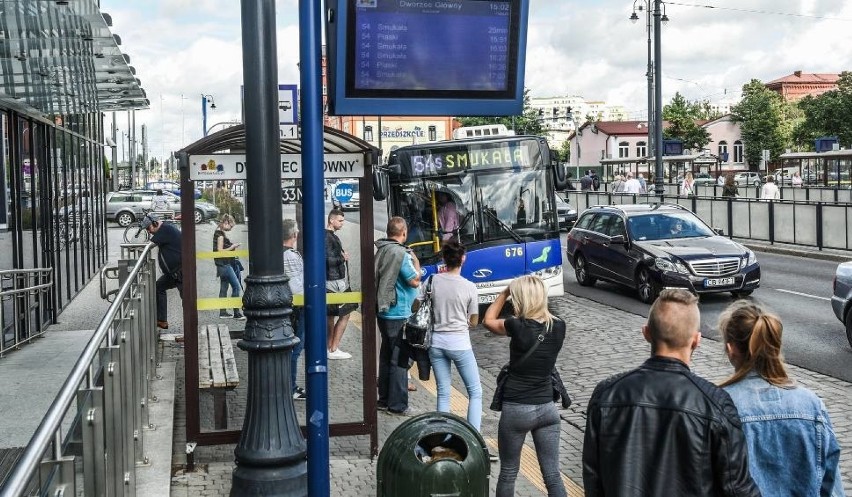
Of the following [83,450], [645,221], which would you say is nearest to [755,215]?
[645,221]

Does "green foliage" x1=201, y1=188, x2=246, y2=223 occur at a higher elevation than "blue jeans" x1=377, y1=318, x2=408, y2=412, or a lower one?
higher

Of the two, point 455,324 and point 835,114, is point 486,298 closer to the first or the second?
point 455,324

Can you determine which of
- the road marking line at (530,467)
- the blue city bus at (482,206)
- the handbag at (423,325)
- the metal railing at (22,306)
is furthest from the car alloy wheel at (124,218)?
the handbag at (423,325)

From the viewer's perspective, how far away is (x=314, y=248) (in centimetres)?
511

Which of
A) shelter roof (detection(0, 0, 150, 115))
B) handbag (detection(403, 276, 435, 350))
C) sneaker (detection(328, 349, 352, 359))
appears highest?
shelter roof (detection(0, 0, 150, 115))

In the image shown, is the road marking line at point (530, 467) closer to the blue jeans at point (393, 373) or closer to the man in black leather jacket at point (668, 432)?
the blue jeans at point (393, 373)

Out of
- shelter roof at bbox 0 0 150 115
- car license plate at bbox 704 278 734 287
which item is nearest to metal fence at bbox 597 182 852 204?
car license plate at bbox 704 278 734 287

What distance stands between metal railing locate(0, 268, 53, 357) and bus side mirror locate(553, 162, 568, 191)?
709 centimetres

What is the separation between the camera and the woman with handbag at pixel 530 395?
19.3ft

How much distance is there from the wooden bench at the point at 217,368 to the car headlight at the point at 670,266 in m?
8.46

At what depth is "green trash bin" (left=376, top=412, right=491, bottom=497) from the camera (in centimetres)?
533

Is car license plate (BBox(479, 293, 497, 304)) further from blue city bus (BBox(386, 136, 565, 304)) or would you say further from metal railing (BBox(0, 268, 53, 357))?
metal railing (BBox(0, 268, 53, 357))

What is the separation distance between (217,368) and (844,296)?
294 inches

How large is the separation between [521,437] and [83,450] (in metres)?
2.76
